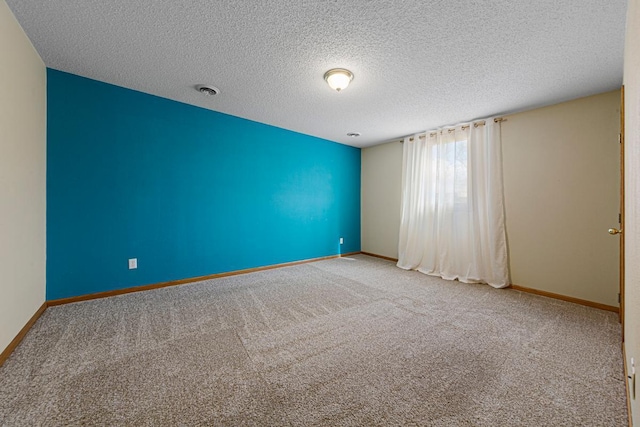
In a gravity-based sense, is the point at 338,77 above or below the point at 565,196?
above

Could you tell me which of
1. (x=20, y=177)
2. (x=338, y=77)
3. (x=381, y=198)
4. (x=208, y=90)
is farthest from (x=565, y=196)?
(x=20, y=177)

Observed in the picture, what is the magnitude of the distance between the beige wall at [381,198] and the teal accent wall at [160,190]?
1.32 metres

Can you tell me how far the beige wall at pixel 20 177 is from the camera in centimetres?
167

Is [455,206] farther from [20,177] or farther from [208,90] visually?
[20,177]

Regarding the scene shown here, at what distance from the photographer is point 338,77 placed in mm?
2377

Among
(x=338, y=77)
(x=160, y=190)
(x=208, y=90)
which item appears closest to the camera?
(x=338, y=77)

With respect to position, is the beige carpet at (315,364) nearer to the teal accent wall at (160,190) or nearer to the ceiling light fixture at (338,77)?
the teal accent wall at (160,190)

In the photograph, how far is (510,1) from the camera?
154 cm

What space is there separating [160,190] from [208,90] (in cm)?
138

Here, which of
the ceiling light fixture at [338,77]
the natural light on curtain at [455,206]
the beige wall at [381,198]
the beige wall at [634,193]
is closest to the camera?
the beige wall at [634,193]

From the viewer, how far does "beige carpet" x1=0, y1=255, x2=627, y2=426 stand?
1256 mm

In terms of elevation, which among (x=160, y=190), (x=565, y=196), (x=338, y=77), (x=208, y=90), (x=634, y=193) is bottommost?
(x=634, y=193)

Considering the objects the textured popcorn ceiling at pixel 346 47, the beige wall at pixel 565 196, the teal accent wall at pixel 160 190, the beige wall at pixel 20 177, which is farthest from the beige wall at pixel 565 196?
the beige wall at pixel 20 177

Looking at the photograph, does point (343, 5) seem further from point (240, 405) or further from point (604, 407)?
point (604, 407)
